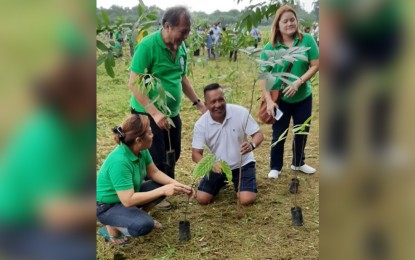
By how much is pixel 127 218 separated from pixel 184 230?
371 millimetres

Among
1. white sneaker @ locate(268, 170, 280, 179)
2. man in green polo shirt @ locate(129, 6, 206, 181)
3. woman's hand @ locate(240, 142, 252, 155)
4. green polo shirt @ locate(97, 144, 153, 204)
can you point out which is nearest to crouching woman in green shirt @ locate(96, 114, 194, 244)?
green polo shirt @ locate(97, 144, 153, 204)

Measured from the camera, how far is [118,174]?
8.34 feet

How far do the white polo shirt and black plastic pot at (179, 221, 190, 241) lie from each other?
2.07 ft

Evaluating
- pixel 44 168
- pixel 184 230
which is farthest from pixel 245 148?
pixel 44 168

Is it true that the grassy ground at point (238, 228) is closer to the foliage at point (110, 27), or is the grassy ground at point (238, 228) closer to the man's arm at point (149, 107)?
the man's arm at point (149, 107)

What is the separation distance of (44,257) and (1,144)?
0.46ft

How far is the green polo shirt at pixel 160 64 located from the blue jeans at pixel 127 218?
71 cm

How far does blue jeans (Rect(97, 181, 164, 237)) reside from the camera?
2564 mm

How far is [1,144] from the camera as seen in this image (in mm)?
500

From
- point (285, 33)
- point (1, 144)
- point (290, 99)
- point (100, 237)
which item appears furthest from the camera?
point (290, 99)

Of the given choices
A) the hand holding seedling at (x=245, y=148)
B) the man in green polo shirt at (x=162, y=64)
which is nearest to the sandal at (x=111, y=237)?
the man in green polo shirt at (x=162, y=64)

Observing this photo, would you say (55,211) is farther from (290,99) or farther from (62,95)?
(290,99)

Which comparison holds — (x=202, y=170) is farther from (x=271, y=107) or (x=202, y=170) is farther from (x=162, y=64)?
(x=271, y=107)

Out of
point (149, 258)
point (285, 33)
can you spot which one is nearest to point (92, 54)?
point (149, 258)
